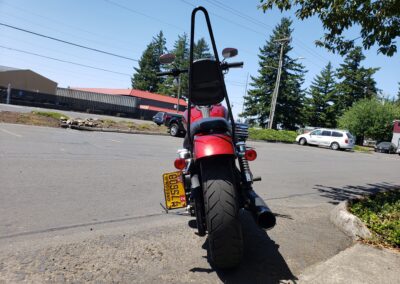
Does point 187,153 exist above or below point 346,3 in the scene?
below

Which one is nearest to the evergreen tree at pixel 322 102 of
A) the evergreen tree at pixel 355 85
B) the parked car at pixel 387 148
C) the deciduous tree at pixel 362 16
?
the evergreen tree at pixel 355 85

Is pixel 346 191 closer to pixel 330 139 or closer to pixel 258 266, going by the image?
pixel 258 266

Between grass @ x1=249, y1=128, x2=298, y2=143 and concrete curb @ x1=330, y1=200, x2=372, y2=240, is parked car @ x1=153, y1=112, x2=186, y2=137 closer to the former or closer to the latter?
grass @ x1=249, y1=128, x2=298, y2=143

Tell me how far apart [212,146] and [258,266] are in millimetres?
1298

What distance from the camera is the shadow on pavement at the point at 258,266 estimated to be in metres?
3.22

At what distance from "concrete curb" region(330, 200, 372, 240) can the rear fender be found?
242 cm

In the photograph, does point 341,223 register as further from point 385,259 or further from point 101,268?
point 101,268

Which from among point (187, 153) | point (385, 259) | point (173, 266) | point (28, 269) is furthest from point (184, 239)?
point (385, 259)

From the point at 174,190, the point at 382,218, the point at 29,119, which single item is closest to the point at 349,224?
the point at 382,218

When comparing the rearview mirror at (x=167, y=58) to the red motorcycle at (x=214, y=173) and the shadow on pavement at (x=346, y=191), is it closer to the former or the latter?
the red motorcycle at (x=214, y=173)

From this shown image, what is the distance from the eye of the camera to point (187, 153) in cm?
375

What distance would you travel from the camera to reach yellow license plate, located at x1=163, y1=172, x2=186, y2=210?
170 inches

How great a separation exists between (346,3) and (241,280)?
6139mm

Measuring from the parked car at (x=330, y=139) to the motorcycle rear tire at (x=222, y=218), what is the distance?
96.1 feet
